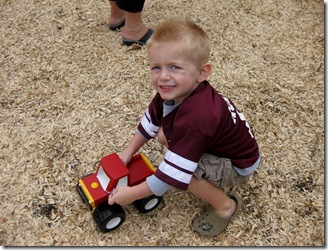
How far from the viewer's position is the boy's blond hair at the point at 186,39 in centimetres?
151

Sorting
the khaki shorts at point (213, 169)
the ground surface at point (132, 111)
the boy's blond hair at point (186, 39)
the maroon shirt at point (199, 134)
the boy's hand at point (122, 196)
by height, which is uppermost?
the boy's blond hair at point (186, 39)

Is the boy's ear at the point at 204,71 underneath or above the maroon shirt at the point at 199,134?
above

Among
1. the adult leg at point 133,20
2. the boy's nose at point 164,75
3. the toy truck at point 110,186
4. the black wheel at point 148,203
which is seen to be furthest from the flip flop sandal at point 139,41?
the boy's nose at point 164,75

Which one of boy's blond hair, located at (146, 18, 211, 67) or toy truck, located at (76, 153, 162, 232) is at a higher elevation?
boy's blond hair, located at (146, 18, 211, 67)

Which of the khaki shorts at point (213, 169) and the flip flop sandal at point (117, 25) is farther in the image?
the flip flop sandal at point (117, 25)

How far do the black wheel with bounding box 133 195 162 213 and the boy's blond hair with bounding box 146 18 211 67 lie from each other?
2.47ft

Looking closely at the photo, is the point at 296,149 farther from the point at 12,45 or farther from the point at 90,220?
the point at 12,45

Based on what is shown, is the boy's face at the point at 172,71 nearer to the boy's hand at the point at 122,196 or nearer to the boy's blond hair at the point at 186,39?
the boy's blond hair at the point at 186,39

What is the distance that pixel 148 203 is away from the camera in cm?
195

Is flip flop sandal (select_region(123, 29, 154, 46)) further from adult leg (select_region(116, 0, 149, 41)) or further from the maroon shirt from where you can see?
the maroon shirt

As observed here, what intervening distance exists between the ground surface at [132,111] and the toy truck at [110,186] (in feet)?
0.36

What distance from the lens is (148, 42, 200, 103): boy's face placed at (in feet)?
4.94

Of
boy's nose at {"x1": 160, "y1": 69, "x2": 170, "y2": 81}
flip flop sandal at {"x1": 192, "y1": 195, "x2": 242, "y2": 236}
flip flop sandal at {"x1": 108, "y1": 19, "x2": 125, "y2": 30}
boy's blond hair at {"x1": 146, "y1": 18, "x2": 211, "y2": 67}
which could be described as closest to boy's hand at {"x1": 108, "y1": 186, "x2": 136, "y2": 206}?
flip flop sandal at {"x1": 192, "y1": 195, "x2": 242, "y2": 236}

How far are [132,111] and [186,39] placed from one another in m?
1.13
